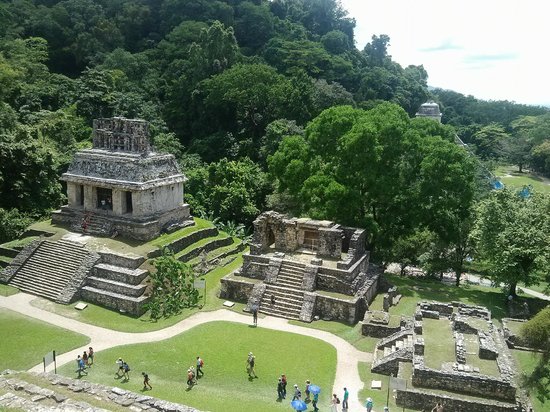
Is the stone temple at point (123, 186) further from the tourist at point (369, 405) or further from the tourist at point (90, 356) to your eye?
the tourist at point (369, 405)

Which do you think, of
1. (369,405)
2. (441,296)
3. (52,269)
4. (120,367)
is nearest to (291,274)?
(441,296)

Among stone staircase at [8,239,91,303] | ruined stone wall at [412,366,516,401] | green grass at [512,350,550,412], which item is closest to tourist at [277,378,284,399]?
ruined stone wall at [412,366,516,401]

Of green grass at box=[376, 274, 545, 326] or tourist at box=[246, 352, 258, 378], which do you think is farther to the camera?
green grass at box=[376, 274, 545, 326]

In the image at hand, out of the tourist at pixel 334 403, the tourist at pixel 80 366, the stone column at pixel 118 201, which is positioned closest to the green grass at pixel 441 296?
the tourist at pixel 334 403

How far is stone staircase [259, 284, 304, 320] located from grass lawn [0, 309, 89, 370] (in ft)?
24.3

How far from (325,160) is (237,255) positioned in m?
7.19

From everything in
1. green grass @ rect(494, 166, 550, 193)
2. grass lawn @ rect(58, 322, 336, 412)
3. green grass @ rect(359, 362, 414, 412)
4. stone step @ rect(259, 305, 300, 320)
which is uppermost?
green grass @ rect(494, 166, 550, 193)

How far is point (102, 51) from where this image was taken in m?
62.0

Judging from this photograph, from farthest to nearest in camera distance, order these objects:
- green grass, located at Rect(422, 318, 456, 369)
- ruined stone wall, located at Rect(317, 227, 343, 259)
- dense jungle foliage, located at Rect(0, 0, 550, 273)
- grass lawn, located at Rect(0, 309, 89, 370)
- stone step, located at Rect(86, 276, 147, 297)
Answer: dense jungle foliage, located at Rect(0, 0, 550, 273), ruined stone wall, located at Rect(317, 227, 343, 259), stone step, located at Rect(86, 276, 147, 297), grass lawn, located at Rect(0, 309, 89, 370), green grass, located at Rect(422, 318, 456, 369)

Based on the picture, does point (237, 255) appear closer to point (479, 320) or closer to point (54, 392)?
point (479, 320)

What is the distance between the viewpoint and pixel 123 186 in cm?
2669

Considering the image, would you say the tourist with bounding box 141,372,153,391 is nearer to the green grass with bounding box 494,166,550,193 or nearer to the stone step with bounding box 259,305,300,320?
the stone step with bounding box 259,305,300,320

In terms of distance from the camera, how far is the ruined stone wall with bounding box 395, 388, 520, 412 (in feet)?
52.0

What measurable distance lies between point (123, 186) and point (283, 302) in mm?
10152
